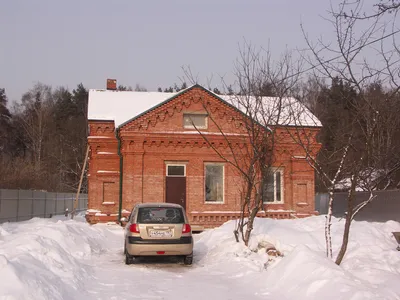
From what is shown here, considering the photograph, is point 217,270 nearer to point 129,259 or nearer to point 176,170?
point 129,259

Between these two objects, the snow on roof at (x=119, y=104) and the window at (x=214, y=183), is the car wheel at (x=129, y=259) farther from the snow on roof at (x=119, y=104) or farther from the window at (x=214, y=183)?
the snow on roof at (x=119, y=104)

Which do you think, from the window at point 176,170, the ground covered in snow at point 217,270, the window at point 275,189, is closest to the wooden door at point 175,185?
the window at point 176,170

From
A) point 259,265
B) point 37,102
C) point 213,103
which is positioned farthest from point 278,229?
point 37,102

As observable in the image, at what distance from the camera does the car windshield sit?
11.8 metres

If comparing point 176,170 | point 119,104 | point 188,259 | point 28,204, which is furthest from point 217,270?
point 28,204

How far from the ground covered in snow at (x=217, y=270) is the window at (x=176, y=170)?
7.45 m

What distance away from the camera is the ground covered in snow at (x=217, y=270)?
759 cm

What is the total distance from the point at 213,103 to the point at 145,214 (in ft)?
36.1

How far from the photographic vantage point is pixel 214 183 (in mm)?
22156

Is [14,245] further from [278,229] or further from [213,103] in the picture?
[213,103]

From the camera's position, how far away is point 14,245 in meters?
10.2

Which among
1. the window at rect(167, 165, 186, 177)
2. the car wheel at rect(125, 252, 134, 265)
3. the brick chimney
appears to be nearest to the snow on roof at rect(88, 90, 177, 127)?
the brick chimney

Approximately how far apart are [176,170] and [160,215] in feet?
32.6

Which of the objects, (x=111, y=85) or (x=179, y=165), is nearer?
(x=179, y=165)
